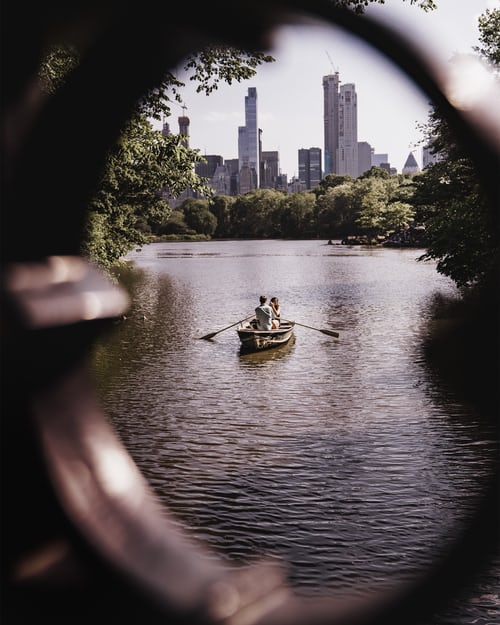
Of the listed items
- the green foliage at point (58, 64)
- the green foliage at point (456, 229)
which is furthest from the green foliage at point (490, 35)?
the green foliage at point (58, 64)

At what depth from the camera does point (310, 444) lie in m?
14.6

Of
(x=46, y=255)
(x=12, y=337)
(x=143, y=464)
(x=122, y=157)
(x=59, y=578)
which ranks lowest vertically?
(x=143, y=464)

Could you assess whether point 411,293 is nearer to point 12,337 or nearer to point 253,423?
point 253,423

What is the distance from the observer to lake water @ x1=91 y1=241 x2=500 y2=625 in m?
10.2

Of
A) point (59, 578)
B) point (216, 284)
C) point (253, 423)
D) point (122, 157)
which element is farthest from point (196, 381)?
point (216, 284)

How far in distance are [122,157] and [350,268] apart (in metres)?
48.9

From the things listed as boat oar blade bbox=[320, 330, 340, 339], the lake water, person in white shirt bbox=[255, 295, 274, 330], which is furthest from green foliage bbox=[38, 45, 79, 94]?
boat oar blade bbox=[320, 330, 340, 339]

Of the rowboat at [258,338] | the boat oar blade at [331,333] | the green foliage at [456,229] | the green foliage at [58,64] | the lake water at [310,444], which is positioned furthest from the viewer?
the boat oar blade at [331,333]

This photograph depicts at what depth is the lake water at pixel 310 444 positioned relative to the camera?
404 inches

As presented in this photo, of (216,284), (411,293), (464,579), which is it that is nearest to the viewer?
(464,579)

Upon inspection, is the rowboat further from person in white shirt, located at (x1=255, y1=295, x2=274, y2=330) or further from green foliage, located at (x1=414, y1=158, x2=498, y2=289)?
green foliage, located at (x1=414, y1=158, x2=498, y2=289)

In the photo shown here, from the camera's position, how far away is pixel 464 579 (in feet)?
3.10

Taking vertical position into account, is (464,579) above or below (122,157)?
below

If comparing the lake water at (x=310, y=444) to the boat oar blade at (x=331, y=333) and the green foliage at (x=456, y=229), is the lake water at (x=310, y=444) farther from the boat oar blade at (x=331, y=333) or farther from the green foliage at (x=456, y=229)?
the green foliage at (x=456, y=229)
